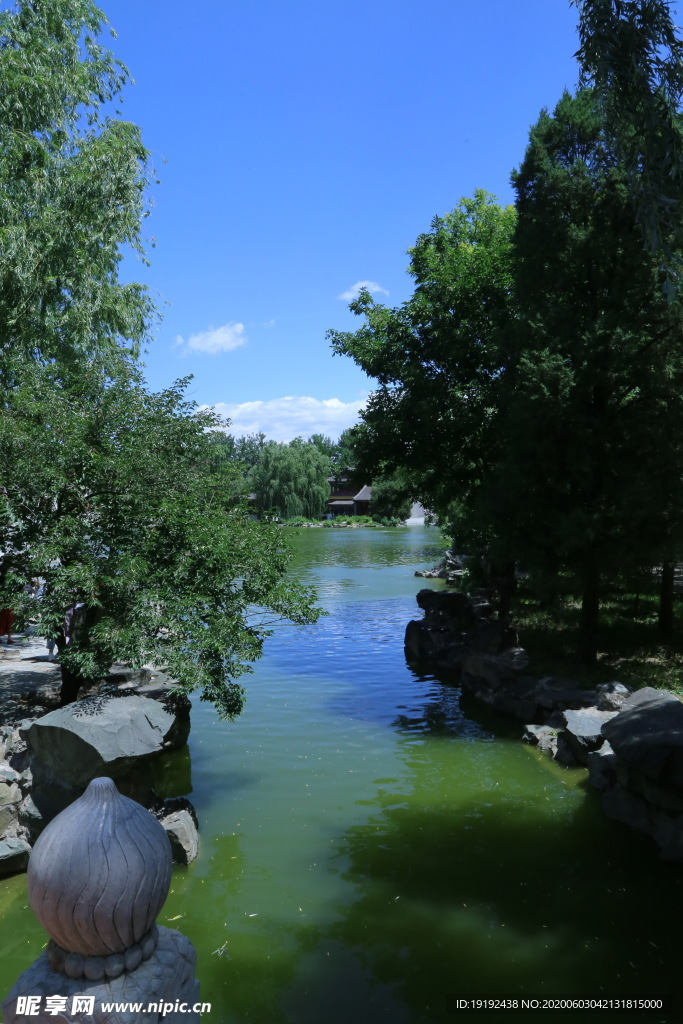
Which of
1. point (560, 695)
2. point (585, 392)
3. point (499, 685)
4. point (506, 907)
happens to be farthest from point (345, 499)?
point (506, 907)

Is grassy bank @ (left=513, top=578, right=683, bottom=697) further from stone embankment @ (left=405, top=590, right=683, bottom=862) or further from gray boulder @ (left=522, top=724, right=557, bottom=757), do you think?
gray boulder @ (left=522, top=724, right=557, bottom=757)

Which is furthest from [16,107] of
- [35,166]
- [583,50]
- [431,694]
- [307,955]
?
[307,955]

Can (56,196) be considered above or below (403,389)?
above

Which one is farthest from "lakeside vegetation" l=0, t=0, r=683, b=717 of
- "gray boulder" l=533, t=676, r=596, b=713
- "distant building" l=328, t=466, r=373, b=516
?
"distant building" l=328, t=466, r=373, b=516

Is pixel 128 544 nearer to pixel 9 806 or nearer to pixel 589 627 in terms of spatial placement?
pixel 9 806

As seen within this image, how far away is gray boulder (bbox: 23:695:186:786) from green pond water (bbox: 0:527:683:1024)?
1.13m

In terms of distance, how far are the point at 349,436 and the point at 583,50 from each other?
1079cm

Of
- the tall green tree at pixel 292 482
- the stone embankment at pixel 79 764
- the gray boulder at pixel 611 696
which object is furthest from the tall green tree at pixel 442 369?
the tall green tree at pixel 292 482

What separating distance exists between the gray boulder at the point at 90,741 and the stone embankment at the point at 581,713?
5.15 m

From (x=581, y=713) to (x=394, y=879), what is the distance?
183 inches

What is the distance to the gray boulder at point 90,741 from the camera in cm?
760

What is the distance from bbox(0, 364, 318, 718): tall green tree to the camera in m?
8.34

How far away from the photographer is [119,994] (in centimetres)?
261

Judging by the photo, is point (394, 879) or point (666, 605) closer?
point (394, 879)
